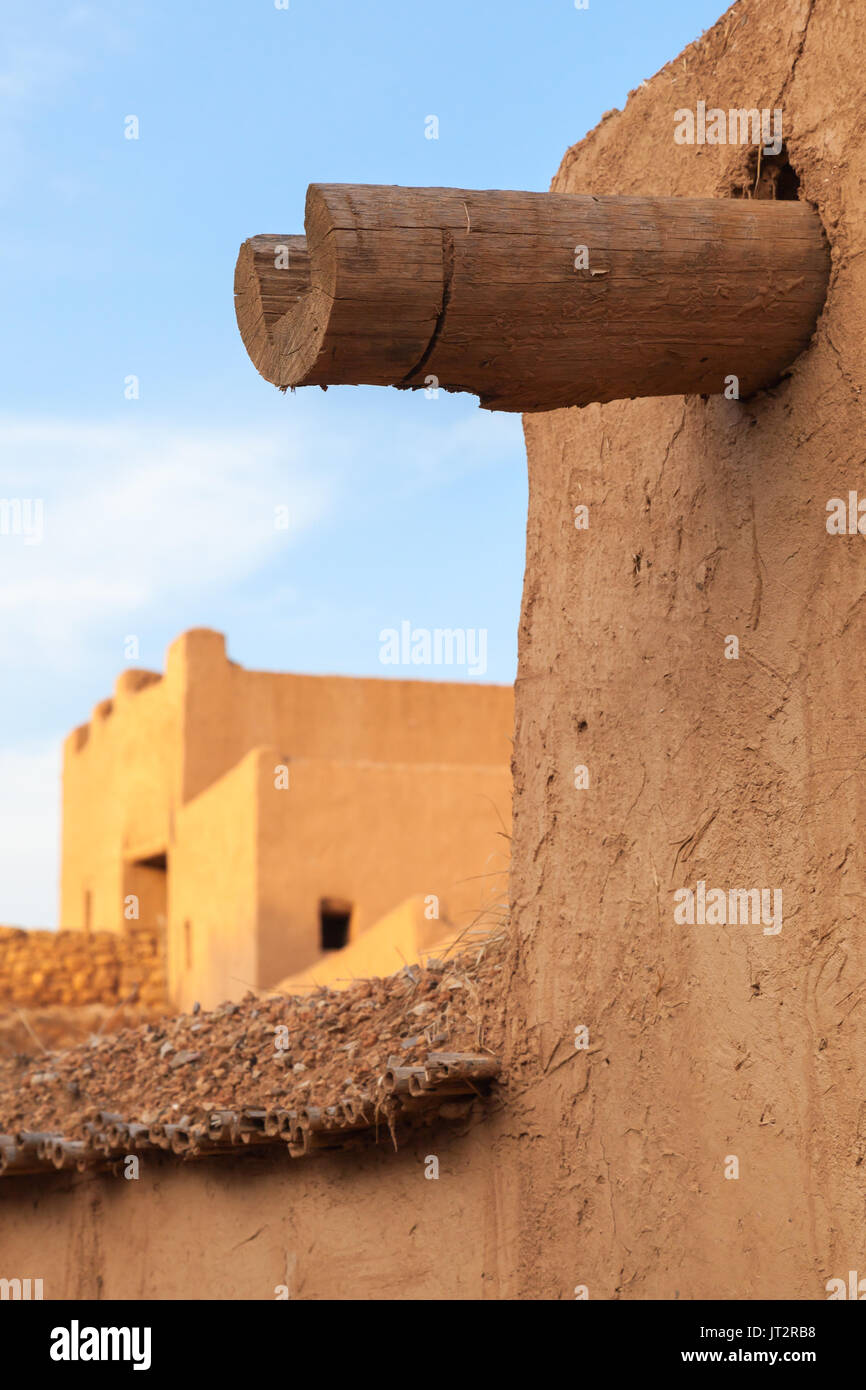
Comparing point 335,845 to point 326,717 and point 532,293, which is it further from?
point 532,293

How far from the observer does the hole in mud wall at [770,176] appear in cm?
330

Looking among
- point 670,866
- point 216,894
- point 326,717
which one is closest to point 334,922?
point 216,894

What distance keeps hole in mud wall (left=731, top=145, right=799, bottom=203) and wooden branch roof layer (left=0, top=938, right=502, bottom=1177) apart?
2.14m

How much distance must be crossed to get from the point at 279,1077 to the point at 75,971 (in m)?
13.0

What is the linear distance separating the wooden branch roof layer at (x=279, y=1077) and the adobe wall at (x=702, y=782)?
273 mm

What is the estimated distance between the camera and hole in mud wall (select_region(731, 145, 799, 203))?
10.8ft

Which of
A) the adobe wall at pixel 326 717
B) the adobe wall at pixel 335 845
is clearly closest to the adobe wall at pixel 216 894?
the adobe wall at pixel 335 845

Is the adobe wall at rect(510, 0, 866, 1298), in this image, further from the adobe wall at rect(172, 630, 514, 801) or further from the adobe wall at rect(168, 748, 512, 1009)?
the adobe wall at rect(172, 630, 514, 801)

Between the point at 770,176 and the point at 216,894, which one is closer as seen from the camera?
the point at 770,176

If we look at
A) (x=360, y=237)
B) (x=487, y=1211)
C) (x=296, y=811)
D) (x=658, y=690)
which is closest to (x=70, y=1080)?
(x=487, y=1211)

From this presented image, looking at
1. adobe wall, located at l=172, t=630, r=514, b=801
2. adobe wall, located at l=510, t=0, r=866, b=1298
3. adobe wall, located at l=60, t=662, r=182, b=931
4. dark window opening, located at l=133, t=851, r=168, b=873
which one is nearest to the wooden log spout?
adobe wall, located at l=510, t=0, r=866, b=1298

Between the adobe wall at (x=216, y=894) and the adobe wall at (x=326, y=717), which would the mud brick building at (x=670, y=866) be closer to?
the adobe wall at (x=216, y=894)

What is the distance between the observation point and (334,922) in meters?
15.1
